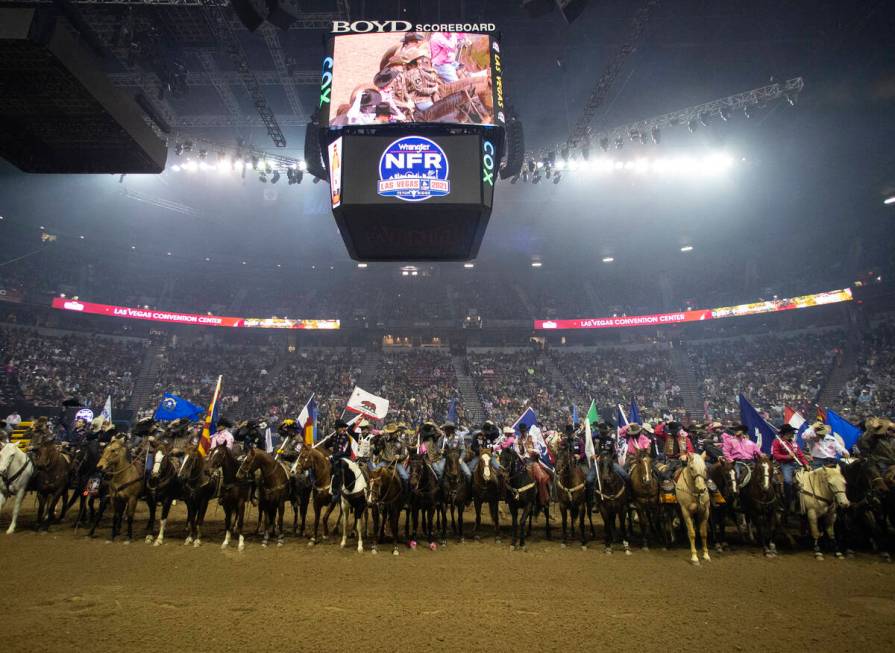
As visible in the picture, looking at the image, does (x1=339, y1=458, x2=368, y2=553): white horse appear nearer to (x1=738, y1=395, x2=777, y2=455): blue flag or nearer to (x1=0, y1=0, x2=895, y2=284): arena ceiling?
→ (x1=738, y1=395, x2=777, y2=455): blue flag

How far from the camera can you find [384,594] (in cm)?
680

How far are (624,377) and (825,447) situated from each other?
26.8 metres

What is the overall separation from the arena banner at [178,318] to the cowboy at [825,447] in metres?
34.8

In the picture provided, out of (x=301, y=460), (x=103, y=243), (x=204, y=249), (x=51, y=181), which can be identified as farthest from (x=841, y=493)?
(x=103, y=243)

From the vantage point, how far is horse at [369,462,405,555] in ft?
30.8

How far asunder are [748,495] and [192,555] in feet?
41.6

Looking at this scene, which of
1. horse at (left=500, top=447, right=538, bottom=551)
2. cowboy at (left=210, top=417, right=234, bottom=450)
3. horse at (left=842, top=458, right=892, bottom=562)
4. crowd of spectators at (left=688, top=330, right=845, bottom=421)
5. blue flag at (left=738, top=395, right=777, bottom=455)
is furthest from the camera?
crowd of spectators at (left=688, top=330, right=845, bottom=421)

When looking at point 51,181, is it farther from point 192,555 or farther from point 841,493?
point 841,493

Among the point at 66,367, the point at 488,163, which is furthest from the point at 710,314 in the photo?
the point at 66,367

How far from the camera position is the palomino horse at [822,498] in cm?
896

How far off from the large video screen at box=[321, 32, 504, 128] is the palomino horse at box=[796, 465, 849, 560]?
35.4ft

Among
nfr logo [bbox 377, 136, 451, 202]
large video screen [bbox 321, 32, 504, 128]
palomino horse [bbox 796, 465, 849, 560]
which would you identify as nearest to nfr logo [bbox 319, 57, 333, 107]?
large video screen [bbox 321, 32, 504, 128]

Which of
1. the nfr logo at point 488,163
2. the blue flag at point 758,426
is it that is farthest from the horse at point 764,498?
the nfr logo at point 488,163

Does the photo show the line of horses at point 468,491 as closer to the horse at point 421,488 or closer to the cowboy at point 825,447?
the horse at point 421,488
